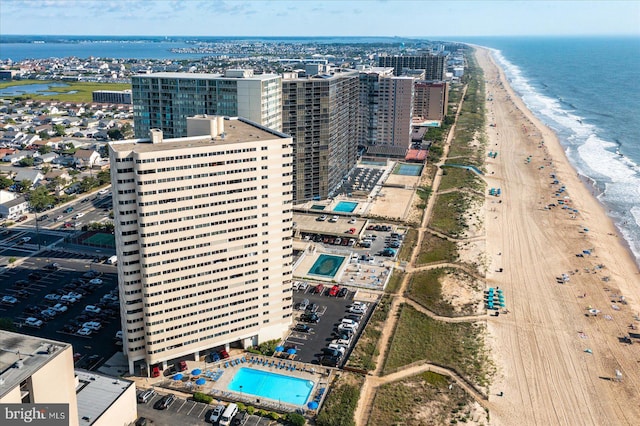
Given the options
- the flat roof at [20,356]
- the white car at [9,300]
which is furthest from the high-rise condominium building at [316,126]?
the flat roof at [20,356]

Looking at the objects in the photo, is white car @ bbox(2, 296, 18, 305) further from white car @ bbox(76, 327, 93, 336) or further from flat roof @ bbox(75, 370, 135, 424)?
flat roof @ bbox(75, 370, 135, 424)

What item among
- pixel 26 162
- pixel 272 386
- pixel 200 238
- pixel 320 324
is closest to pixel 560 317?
pixel 320 324

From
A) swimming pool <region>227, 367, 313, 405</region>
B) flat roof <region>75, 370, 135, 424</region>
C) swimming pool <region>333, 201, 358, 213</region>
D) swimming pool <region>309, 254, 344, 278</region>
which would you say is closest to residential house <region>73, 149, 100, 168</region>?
swimming pool <region>333, 201, 358, 213</region>

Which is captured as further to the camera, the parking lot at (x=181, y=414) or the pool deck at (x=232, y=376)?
the pool deck at (x=232, y=376)

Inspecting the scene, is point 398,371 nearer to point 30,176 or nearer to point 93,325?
point 93,325

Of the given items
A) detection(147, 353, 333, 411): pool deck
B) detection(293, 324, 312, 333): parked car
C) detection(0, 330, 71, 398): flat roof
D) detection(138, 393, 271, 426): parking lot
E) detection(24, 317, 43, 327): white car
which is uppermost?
detection(0, 330, 71, 398): flat roof

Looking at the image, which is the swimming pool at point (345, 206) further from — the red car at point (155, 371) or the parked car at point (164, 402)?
the parked car at point (164, 402)

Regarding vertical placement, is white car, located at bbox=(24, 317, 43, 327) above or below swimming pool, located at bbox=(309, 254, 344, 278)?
below
